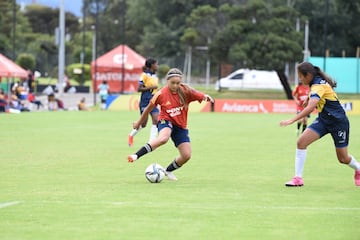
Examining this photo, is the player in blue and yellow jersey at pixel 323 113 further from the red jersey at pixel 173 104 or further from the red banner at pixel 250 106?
the red banner at pixel 250 106

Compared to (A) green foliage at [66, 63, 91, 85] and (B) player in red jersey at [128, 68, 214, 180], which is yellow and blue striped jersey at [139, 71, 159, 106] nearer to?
(B) player in red jersey at [128, 68, 214, 180]

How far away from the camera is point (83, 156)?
18.5 meters

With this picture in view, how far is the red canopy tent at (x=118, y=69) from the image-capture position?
60.2 metres

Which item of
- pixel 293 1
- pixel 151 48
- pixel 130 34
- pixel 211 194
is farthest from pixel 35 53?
pixel 211 194

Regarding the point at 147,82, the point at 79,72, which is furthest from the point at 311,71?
the point at 79,72

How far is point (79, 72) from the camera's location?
243 feet

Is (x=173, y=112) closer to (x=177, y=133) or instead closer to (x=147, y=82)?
(x=177, y=133)

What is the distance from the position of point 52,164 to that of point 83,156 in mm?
1993

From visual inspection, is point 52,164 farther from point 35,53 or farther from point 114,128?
point 35,53

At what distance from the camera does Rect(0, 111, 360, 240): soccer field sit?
8.91 m

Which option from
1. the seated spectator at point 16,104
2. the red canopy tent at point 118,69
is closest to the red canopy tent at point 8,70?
the seated spectator at point 16,104

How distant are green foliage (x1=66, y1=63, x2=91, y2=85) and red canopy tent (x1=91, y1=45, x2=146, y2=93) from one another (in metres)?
11.0

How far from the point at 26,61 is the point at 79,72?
5518 mm

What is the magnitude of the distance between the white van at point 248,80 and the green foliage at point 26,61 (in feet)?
70.6
